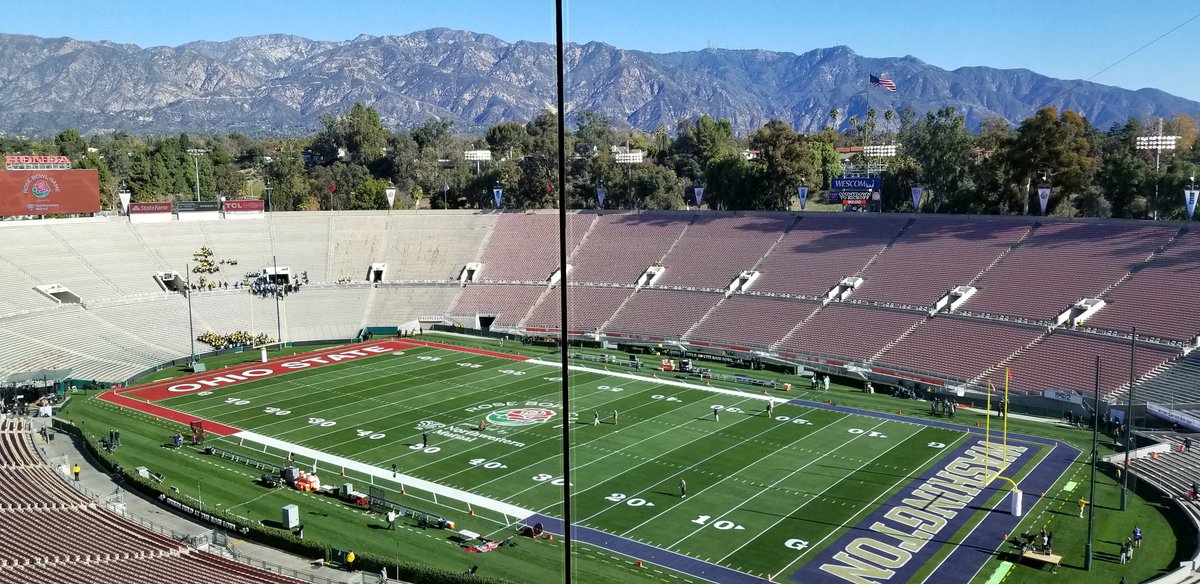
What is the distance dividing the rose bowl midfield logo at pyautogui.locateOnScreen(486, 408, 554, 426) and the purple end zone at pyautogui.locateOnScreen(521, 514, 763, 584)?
33.0ft

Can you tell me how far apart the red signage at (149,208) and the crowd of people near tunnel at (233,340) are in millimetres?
15073

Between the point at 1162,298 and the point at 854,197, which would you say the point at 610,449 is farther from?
the point at 854,197

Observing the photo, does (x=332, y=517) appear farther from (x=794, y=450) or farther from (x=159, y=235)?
(x=159, y=235)

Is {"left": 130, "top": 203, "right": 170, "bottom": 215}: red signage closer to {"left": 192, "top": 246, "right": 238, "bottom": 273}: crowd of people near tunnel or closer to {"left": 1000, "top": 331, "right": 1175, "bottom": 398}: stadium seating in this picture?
{"left": 192, "top": 246, "right": 238, "bottom": 273}: crowd of people near tunnel

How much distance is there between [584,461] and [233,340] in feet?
98.9

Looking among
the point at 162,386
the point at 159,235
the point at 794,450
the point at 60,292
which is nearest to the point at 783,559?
the point at 794,450

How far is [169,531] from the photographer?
24.5 metres

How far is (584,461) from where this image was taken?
101 feet

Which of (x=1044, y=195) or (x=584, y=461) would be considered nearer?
(x=584, y=461)

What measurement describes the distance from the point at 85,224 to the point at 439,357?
28933mm

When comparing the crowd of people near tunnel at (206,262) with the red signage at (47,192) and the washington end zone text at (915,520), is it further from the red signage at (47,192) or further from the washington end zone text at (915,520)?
the washington end zone text at (915,520)

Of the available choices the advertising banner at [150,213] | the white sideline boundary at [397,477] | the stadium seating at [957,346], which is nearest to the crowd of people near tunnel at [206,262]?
the advertising banner at [150,213]

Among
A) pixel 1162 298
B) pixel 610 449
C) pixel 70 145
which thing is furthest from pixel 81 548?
pixel 70 145

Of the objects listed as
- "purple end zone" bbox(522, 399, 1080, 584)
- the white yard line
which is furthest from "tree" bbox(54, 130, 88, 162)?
the white yard line
